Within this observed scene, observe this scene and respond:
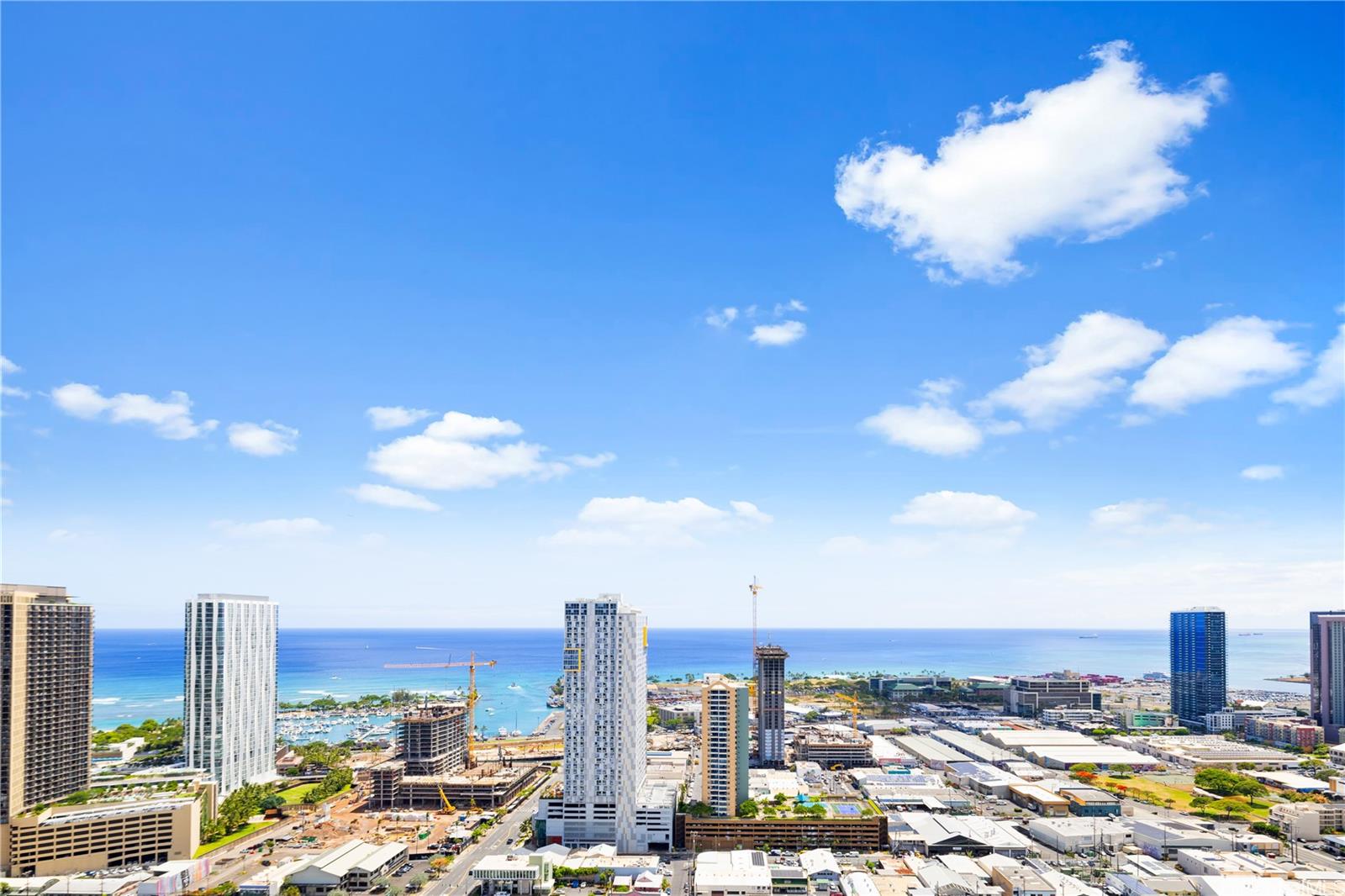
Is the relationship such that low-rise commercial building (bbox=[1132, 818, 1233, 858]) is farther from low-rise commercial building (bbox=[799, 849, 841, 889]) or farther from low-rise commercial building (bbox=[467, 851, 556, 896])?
low-rise commercial building (bbox=[467, 851, 556, 896])

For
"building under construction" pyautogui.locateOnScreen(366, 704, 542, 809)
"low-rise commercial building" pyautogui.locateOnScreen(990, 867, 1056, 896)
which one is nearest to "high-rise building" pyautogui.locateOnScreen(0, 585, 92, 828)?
"building under construction" pyautogui.locateOnScreen(366, 704, 542, 809)

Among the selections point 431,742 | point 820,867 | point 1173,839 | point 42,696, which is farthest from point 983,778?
point 42,696

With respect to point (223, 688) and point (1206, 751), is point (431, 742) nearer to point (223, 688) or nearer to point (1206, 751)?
point (223, 688)

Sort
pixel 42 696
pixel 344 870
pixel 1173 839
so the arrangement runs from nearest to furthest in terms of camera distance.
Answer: pixel 344 870 < pixel 1173 839 < pixel 42 696

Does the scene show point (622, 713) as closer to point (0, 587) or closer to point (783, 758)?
point (783, 758)

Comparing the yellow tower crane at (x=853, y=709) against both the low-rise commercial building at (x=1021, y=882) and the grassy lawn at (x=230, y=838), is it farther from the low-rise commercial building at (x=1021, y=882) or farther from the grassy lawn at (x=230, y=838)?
the grassy lawn at (x=230, y=838)
